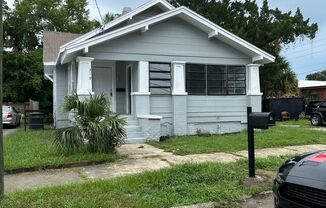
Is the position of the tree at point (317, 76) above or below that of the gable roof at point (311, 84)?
above

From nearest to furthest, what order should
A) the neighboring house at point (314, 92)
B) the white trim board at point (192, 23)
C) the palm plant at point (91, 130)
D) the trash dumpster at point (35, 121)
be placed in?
1. the palm plant at point (91, 130)
2. the white trim board at point (192, 23)
3. the trash dumpster at point (35, 121)
4. the neighboring house at point (314, 92)

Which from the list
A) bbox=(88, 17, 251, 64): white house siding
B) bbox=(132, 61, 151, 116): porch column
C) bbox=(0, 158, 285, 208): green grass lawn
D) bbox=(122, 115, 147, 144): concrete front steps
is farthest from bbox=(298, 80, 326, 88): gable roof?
bbox=(0, 158, 285, 208): green grass lawn

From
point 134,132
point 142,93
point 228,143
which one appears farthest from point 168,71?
point 228,143

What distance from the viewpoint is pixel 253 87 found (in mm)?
15695

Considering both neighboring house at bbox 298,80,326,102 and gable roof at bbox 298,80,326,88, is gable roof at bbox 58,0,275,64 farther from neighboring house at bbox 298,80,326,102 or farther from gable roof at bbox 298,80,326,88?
gable roof at bbox 298,80,326,88

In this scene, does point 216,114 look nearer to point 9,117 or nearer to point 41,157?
point 41,157

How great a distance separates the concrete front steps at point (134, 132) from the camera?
1275cm

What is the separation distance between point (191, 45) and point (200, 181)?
8988 mm

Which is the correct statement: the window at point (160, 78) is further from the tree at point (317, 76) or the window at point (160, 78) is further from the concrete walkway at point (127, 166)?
the tree at point (317, 76)

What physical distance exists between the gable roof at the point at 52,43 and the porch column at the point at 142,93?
682 cm

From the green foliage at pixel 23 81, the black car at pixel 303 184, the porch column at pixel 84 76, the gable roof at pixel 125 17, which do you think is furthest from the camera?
the green foliage at pixel 23 81

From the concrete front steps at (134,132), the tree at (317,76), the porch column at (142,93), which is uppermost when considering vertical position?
the tree at (317,76)

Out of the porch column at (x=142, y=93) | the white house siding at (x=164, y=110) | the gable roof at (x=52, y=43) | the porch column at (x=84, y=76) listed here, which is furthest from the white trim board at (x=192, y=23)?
the gable roof at (x=52, y=43)

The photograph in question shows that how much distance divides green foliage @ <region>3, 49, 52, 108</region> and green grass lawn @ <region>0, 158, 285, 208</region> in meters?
23.1
